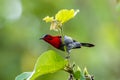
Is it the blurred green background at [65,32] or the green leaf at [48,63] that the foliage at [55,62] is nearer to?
the green leaf at [48,63]

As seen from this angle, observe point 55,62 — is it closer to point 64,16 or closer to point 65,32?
point 64,16

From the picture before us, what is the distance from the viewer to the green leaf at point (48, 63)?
1.19m

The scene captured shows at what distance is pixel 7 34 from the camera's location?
656 cm

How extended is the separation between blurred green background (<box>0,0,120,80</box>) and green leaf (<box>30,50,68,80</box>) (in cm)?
376

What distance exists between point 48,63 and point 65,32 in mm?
4849

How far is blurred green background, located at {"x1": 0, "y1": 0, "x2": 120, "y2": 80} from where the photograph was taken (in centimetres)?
546

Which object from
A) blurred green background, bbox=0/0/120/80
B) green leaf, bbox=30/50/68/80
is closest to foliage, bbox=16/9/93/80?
green leaf, bbox=30/50/68/80

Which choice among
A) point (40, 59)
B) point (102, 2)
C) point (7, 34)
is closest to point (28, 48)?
point (7, 34)

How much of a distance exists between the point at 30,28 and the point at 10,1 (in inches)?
37.9

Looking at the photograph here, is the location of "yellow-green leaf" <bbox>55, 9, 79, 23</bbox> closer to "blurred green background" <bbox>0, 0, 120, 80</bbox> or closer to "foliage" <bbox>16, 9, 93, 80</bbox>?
"foliage" <bbox>16, 9, 93, 80</bbox>

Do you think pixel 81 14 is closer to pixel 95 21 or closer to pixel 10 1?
pixel 95 21

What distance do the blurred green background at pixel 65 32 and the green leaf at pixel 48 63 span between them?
376cm

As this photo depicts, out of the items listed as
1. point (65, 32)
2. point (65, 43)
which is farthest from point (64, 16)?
point (65, 32)

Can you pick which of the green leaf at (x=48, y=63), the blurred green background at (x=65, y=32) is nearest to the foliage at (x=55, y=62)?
the green leaf at (x=48, y=63)
